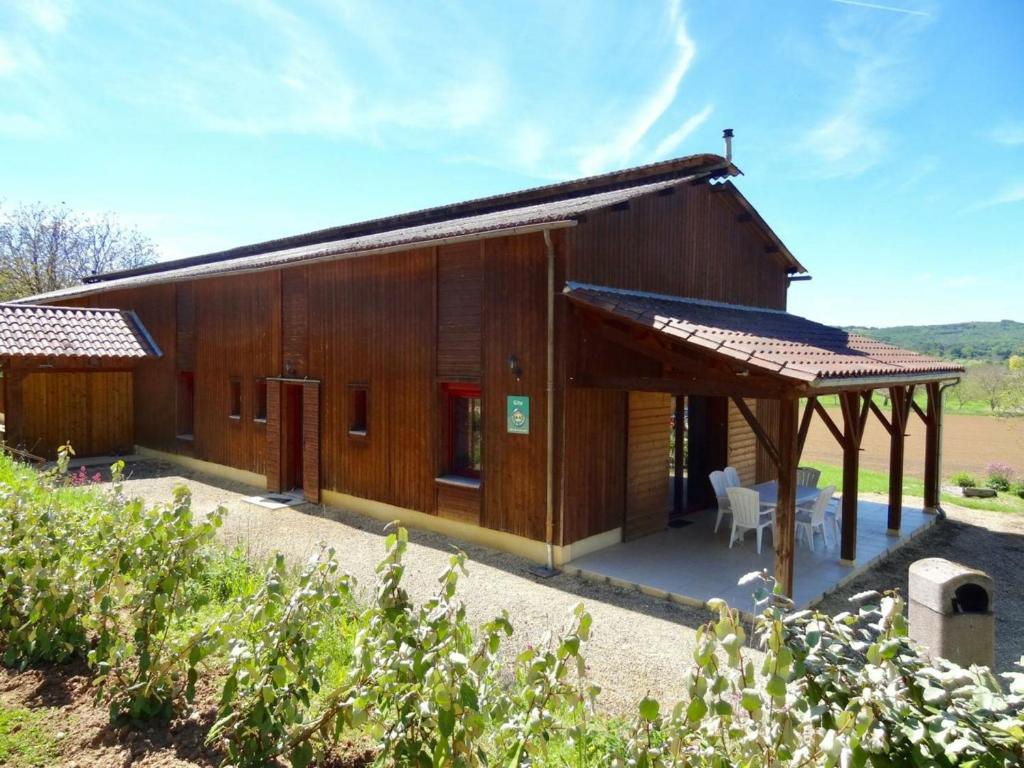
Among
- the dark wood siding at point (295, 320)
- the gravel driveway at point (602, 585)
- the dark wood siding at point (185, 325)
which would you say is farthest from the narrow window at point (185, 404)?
the dark wood siding at point (295, 320)

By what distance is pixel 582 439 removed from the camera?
26.7ft

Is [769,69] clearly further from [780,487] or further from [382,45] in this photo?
[780,487]

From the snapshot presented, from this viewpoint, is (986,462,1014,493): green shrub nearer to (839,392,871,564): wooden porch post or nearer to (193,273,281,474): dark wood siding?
(839,392,871,564): wooden porch post

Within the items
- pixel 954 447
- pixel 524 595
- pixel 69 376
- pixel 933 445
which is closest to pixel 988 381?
pixel 954 447

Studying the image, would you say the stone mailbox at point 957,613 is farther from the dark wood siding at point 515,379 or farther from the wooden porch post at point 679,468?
the wooden porch post at point 679,468

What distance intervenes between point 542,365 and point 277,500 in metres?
6.48

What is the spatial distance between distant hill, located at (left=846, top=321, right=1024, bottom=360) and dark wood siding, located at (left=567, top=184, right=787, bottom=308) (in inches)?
2332

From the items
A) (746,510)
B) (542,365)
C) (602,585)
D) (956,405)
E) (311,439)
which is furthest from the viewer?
(956,405)

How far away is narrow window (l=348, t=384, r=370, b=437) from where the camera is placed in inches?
419

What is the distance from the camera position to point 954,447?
26.1 m

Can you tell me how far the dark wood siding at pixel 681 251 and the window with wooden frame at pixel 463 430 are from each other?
2486 millimetres

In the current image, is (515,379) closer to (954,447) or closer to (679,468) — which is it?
(679,468)

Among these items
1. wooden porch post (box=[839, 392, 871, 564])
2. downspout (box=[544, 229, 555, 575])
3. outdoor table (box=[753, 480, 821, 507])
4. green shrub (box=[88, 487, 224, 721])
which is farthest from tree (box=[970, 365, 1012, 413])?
green shrub (box=[88, 487, 224, 721])

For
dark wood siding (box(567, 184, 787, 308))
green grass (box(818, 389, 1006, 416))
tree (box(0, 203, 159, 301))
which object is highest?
tree (box(0, 203, 159, 301))
